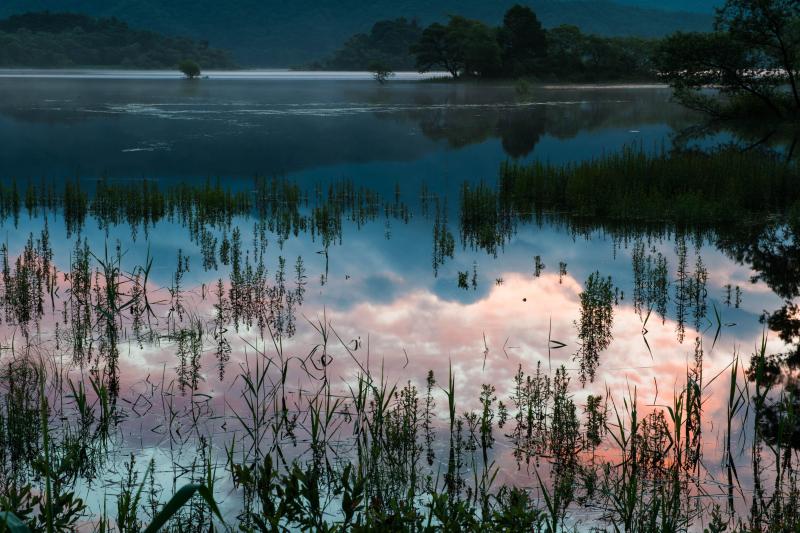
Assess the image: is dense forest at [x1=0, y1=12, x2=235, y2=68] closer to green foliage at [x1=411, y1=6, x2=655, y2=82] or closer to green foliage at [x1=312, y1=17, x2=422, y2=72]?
green foliage at [x1=312, y1=17, x2=422, y2=72]

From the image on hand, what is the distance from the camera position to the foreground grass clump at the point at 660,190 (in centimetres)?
1734

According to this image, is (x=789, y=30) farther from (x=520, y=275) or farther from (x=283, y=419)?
(x=283, y=419)

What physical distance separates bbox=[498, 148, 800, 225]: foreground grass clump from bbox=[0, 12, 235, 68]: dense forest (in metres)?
152

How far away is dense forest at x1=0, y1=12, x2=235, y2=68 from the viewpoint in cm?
15825

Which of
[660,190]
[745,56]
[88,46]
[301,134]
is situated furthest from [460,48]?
[88,46]

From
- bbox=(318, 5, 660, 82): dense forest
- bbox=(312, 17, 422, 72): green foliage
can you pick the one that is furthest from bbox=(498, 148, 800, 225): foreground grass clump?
bbox=(312, 17, 422, 72): green foliage

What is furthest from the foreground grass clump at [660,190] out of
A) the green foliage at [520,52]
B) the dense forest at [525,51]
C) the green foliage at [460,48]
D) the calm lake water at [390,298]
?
the green foliage at [520,52]

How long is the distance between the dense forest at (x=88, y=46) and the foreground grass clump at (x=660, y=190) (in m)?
152

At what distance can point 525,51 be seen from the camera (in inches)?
3809

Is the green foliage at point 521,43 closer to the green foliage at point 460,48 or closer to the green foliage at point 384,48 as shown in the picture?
the green foliage at point 460,48

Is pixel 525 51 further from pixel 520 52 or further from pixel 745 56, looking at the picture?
pixel 745 56

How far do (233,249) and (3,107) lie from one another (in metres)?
45.8

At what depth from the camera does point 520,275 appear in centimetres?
1317

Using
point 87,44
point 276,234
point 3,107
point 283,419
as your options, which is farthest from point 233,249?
point 87,44
